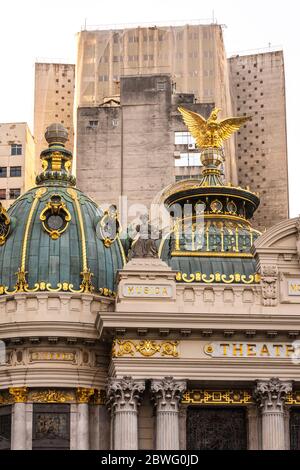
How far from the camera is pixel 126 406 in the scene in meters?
53.0

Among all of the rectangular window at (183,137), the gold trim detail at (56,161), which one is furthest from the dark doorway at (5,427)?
the rectangular window at (183,137)

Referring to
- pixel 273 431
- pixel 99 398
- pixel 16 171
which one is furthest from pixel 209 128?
pixel 16 171

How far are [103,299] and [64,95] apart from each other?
11409cm

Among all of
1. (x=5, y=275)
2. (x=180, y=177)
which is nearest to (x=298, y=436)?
(x=5, y=275)

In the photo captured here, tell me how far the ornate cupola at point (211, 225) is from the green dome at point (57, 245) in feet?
8.97

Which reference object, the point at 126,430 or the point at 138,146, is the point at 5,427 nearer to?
the point at 126,430

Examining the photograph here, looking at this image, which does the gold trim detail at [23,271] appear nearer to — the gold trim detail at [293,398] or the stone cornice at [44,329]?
the stone cornice at [44,329]

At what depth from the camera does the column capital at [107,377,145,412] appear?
52.9 meters

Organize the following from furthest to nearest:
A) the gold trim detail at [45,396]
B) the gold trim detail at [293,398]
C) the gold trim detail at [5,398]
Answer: the gold trim detail at [5,398] → the gold trim detail at [45,396] → the gold trim detail at [293,398]

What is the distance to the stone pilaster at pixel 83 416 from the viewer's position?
5494 cm

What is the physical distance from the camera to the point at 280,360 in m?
53.8

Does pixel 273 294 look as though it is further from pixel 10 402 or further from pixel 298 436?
pixel 10 402

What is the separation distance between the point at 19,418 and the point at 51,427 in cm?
136

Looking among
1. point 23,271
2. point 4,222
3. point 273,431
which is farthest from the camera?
point 4,222
